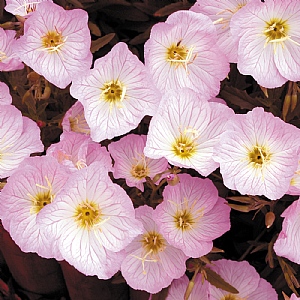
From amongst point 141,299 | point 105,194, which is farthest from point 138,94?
point 141,299

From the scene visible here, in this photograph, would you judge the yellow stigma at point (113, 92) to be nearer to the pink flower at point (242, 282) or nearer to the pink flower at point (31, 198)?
the pink flower at point (31, 198)

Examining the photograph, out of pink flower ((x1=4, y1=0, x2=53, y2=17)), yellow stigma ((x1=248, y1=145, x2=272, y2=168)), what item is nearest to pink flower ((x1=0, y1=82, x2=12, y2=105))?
pink flower ((x1=4, y1=0, x2=53, y2=17))

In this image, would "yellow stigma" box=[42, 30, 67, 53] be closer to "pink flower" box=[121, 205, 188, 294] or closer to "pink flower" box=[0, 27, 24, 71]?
"pink flower" box=[0, 27, 24, 71]

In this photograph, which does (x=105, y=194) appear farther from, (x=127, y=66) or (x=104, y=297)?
(x=104, y=297)

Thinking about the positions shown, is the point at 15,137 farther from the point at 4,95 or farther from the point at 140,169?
the point at 140,169

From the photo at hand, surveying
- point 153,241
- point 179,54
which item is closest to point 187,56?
point 179,54
